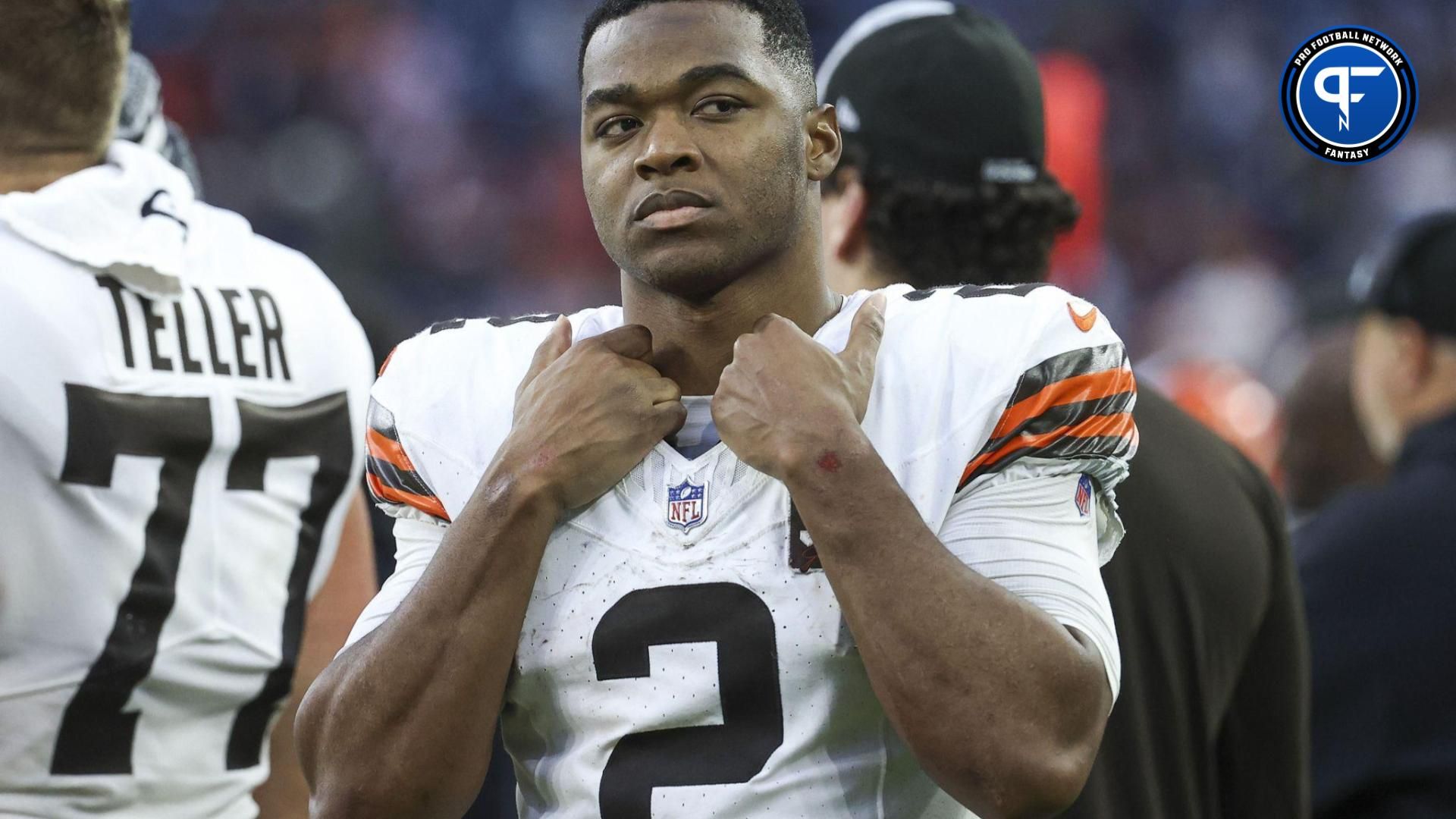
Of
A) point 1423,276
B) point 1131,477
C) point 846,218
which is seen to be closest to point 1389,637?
point 1131,477

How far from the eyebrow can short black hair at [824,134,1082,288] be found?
0.60 meters

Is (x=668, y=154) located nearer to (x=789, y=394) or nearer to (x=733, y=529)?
(x=789, y=394)

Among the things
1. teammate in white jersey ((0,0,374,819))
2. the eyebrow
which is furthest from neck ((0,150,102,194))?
the eyebrow

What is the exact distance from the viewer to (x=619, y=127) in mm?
1849

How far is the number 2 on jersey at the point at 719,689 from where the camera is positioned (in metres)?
1.65

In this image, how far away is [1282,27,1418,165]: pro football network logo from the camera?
306 cm

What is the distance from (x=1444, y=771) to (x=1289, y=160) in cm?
806

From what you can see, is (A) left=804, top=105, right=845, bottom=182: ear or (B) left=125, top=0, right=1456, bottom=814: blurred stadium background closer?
(A) left=804, top=105, right=845, bottom=182: ear

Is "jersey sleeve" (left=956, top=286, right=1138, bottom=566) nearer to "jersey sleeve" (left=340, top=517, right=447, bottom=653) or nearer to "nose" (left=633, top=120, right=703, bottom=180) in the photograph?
"nose" (left=633, top=120, right=703, bottom=180)

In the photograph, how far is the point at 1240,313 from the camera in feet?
31.3

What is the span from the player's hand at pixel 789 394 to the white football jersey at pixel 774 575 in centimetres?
6

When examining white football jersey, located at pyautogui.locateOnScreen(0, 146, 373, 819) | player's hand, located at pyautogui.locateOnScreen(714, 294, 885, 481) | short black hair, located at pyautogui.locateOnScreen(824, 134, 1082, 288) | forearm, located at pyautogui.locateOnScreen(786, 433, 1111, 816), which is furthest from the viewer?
short black hair, located at pyautogui.locateOnScreen(824, 134, 1082, 288)

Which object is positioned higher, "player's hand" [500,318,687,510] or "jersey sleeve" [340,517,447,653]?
"player's hand" [500,318,687,510]

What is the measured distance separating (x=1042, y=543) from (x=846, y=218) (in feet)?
2.81
